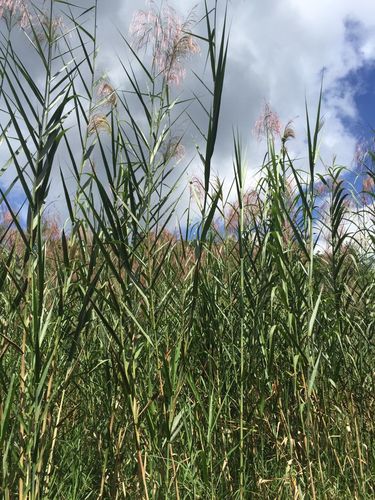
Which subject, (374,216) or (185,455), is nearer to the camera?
(185,455)

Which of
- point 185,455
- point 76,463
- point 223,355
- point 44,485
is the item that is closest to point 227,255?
point 223,355

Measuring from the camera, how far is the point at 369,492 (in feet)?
8.11

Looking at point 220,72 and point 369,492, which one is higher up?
point 220,72

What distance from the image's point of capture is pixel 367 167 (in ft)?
9.16

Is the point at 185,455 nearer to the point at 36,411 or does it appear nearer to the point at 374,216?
the point at 36,411

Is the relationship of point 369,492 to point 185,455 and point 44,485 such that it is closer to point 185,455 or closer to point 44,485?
point 185,455

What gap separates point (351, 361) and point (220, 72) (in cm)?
171

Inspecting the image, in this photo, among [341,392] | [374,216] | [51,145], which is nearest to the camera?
[51,145]

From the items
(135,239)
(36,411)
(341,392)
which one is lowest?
(36,411)

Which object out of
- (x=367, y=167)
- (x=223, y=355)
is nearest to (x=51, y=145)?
(x=223, y=355)

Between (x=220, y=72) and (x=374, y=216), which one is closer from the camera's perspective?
(x=220, y=72)

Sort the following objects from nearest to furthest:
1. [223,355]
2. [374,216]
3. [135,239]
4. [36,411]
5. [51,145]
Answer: [36,411]
[51,145]
[135,239]
[223,355]
[374,216]

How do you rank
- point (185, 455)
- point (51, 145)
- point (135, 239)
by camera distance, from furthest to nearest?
point (185, 455) < point (135, 239) < point (51, 145)

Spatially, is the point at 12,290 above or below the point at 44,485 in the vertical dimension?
above
